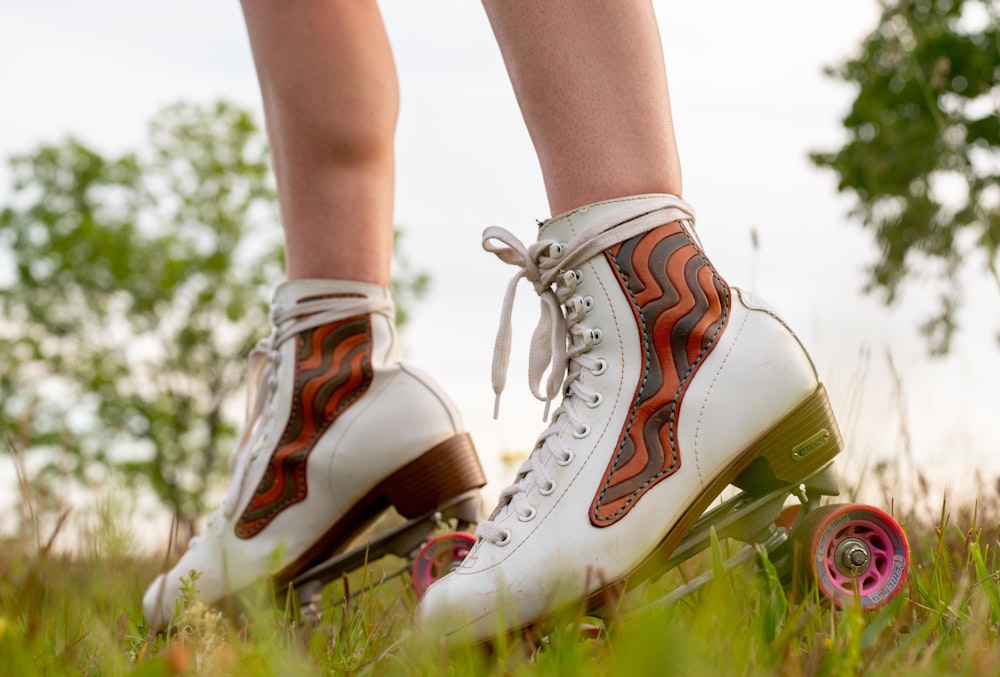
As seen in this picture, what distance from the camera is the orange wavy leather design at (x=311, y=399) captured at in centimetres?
226

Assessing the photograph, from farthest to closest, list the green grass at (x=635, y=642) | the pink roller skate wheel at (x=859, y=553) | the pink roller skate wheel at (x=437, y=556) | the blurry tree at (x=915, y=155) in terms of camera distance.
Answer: the blurry tree at (x=915, y=155) < the pink roller skate wheel at (x=437, y=556) < the pink roller skate wheel at (x=859, y=553) < the green grass at (x=635, y=642)

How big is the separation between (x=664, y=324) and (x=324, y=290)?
96cm

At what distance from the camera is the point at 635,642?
23.7 inches

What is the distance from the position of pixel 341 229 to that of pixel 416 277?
75.1 feet

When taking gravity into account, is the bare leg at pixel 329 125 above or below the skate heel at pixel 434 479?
above

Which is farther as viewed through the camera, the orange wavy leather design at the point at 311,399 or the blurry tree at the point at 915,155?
the blurry tree at the point at 915,155

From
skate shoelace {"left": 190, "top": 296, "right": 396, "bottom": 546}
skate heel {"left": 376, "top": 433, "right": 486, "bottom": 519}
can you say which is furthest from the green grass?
skate shoelace {"left": 190, "top": 296, "right": 396, "bottom": 546}

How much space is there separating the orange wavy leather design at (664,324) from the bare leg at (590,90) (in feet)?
0.36

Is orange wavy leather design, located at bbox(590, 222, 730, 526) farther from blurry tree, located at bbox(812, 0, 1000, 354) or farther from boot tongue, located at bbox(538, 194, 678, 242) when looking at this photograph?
blurry tree, located at bbox(812, 0, 1000, 354)

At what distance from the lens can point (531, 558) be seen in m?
1.51

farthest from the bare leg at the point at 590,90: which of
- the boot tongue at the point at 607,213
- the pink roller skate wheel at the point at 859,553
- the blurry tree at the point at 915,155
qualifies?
the blurry tree at the point at 915,155

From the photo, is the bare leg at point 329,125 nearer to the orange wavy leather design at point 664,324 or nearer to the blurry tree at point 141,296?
the orange wavy leather design at point 664,324

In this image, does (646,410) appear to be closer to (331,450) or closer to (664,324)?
(664,324)

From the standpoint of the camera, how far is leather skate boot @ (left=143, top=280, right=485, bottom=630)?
7.32 ft
